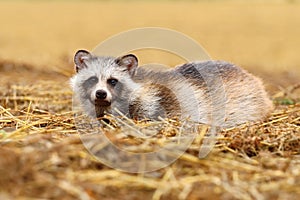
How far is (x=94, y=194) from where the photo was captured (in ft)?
12.9

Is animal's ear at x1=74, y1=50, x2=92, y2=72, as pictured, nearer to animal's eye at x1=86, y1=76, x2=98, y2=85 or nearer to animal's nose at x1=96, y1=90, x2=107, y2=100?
animal's eye at x1=86, y1=76, x2=98, y2=85

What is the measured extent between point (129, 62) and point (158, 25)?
17364 millimetres

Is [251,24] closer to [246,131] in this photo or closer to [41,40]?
[41,40]

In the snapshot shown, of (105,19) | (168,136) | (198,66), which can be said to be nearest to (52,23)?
(105,19)

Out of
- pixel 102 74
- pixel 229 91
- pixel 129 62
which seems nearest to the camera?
pixel 102 74

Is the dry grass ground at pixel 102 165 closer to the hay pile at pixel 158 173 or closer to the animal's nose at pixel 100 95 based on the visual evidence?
the hay pile at pixel 158 173

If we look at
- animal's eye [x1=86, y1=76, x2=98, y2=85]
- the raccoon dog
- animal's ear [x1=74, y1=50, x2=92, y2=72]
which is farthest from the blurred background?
animal's eye [x1=86, y1=76, x2=98, y2=85]

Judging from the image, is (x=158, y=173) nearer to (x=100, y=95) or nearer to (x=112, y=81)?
(x=100, y=95)

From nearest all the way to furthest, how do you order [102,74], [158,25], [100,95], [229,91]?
[100,95]
[102,74]
[229,91]
[158,25]

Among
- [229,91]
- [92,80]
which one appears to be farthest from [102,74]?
[229,91]

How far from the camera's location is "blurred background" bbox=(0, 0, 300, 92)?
45.6 feet

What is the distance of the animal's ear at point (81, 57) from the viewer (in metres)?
6.63

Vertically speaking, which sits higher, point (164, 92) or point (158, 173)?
point (164, 92)

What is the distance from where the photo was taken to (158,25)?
78.1ft
